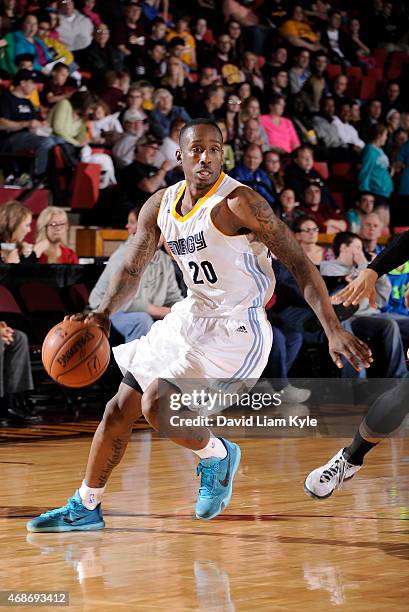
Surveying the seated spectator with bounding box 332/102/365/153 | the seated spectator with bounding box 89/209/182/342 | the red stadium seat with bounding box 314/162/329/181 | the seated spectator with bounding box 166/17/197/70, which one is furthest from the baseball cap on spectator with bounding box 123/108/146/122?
the seated spectator with bounding box 332/102/365/153

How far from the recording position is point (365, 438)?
4.90 m

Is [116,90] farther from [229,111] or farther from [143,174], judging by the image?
[143,174]

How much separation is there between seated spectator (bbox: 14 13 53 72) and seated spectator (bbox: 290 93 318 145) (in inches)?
141

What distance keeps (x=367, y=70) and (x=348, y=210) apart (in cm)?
419

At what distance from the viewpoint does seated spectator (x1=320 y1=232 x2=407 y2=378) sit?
9.47m

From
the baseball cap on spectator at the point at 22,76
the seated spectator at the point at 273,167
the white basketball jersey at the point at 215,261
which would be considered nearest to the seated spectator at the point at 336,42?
the seated spectator at the point at 273,167

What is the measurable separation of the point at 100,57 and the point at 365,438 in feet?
29.8

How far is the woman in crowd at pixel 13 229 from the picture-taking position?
8.65m

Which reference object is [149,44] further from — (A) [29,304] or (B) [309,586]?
(B) [309,586]

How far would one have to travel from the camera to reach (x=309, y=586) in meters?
3.50

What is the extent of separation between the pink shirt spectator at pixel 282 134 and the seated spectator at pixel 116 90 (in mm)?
1916

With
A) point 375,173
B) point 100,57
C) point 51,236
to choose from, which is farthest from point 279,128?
point 51,236

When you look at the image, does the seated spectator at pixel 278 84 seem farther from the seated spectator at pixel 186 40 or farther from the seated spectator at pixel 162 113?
the seated spectator at pixel 162 113

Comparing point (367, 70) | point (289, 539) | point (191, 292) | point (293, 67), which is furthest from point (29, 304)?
point (367, 70)
